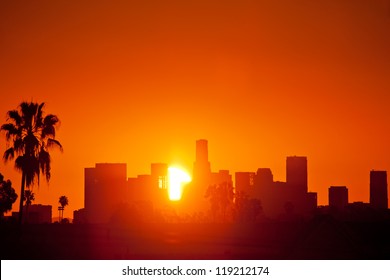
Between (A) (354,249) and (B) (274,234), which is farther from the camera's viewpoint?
(B) (274,234)

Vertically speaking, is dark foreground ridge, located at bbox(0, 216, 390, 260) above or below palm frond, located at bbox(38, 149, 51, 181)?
below

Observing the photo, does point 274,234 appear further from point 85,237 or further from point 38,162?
point 38,162

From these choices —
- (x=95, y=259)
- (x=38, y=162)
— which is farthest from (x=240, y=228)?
(x=38, y=162)

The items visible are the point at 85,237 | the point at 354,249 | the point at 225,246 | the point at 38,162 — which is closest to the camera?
the point at 354,249

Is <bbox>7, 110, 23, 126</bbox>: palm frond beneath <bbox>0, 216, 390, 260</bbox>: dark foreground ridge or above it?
above

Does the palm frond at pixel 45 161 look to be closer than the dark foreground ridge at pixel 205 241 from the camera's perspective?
No

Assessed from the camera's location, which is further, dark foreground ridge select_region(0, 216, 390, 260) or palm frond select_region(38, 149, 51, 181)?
palm frond select_region(38, 149, 51, 181)

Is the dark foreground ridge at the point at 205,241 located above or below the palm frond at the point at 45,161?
below
